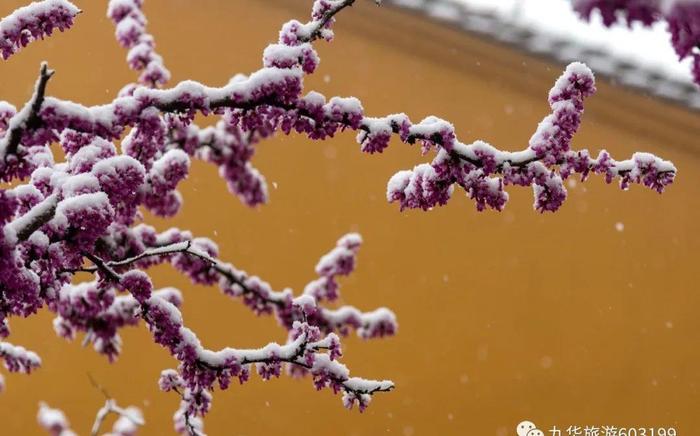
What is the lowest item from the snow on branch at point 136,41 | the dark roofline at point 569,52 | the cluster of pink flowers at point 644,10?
the cluster of pink flowers at point 644,10

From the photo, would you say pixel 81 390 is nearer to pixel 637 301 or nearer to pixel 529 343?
pixel 529 343

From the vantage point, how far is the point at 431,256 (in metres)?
5.19

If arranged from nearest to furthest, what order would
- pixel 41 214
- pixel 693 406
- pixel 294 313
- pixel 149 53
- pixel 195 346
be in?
pixel 41 214 → pixel 195 346 → pixel 149 53 → pixel 294 313 → pixel 693 406

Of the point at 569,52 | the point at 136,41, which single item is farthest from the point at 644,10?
the point at 569,52

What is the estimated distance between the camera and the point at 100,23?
5.45 m

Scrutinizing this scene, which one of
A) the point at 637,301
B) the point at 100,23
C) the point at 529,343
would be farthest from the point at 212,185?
the point at 637,301

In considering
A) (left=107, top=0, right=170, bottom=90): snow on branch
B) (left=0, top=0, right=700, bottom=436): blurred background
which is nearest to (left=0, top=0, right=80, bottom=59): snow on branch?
(left=107, top=0, right=170, bottom=90): snow on branch

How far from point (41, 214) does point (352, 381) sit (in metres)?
1.04

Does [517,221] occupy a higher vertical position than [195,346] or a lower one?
higher

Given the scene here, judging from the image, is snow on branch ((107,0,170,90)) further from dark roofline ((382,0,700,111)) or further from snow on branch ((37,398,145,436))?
dark roofline ((382,0,700,111))

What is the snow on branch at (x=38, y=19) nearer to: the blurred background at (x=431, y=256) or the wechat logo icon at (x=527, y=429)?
the blurred background at (x=431, y=256)

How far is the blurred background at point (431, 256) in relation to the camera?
5000 millimetres

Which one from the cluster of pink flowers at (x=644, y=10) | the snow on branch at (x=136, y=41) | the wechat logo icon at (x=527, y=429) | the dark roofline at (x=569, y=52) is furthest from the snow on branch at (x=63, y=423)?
the cluster of pink flowers at (x=644, y=10)

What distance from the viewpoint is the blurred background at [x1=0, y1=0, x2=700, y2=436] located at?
5.00 meters
